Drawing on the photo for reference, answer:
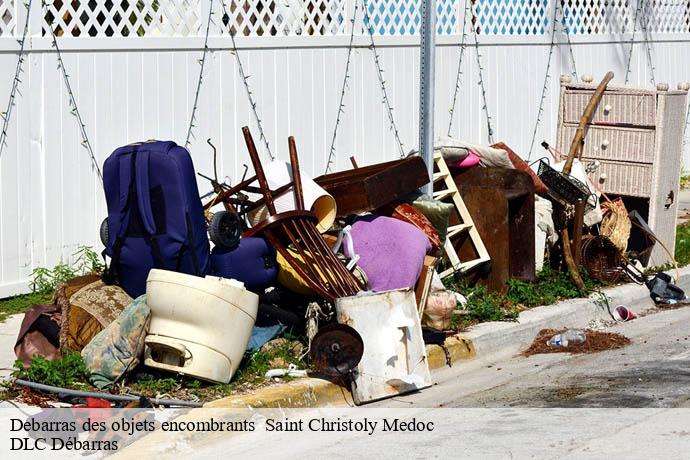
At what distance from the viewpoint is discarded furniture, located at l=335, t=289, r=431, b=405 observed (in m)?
6.91

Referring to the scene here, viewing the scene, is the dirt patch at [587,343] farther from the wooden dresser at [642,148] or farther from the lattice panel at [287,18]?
the lattice panel at [287,18]

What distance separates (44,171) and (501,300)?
11.5 feet

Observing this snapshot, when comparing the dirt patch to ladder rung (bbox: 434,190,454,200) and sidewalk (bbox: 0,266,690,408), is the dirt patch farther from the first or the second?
ladder rung (bbox: 434,190,454,200)

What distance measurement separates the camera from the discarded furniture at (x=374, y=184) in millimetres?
8367

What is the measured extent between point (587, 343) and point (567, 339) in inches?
5.6

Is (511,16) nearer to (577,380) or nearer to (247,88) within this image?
(247,88)

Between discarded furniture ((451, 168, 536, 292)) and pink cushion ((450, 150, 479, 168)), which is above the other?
pink cushion ((450, 150, 479, 168))

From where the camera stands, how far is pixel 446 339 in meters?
8.06

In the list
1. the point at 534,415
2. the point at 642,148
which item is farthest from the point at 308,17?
the point at 534,415

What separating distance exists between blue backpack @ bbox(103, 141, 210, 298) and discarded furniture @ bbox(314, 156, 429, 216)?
150 cm

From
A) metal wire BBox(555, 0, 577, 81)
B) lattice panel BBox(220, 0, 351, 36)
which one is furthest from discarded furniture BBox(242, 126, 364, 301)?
metal wire BBox(555, 0, 577, 81)

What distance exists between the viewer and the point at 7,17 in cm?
841

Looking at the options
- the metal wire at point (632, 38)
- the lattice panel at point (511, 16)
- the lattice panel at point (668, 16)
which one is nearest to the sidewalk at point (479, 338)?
the lattice panel at point (511, 16)

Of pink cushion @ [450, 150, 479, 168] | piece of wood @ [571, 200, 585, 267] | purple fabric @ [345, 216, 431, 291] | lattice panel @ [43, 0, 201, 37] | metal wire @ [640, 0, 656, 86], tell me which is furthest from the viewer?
metal wire @ [640, 0, 656, 86]
